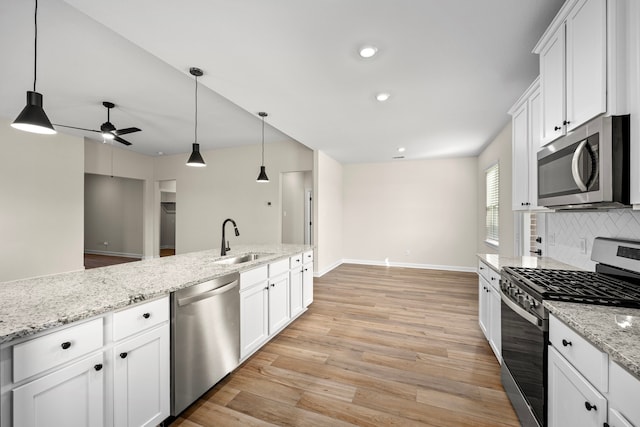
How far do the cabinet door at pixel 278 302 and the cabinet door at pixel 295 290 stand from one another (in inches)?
3.4

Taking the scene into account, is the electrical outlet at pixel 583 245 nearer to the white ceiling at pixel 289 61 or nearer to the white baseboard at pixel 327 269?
the white ceiling at pixel 289 61

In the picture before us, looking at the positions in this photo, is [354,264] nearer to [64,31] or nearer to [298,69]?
[298,69]

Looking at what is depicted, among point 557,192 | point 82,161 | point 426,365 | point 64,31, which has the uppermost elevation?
point 64,31

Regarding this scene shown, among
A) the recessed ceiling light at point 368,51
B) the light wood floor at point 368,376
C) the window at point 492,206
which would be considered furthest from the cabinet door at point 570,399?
Answer: the window at point 492,206

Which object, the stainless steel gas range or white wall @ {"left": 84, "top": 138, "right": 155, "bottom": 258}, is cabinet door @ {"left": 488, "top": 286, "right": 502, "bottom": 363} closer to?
the stainless steel gas range

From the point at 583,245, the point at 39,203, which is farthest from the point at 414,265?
the point at 39,203

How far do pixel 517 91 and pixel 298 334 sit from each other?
353cm

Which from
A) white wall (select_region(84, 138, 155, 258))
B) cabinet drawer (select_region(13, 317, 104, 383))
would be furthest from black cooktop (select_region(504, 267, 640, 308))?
white wall (select_region(84, 138, 155, 258))

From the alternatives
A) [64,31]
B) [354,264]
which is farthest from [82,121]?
[354,264]

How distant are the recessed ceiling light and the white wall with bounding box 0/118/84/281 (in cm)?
617

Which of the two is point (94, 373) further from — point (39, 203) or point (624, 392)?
point (39, 203)

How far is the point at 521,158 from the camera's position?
261 cm

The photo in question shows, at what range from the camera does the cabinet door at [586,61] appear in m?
1.34

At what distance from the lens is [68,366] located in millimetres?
1141
